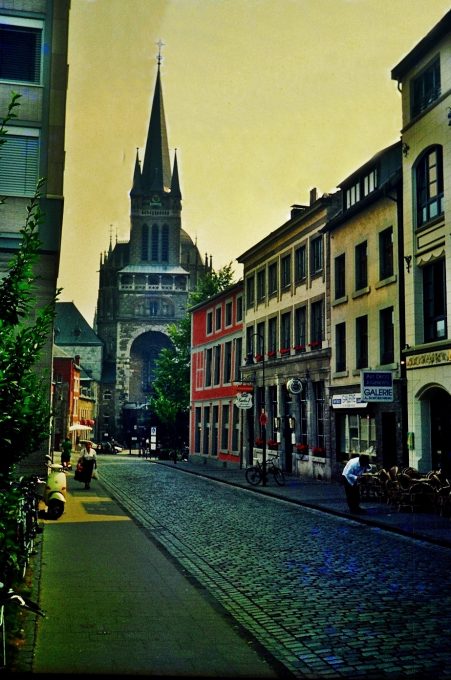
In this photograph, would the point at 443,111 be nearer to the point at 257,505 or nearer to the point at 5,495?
the point at 257,505

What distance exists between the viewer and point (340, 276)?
103ft

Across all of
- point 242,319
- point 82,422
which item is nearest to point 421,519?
point 242,319

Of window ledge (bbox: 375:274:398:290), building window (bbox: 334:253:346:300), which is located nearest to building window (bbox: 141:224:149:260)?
building window (bbox: 334:253:346:300)

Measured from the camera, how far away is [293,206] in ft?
132

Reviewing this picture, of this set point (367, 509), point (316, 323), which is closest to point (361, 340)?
point (316, 323)

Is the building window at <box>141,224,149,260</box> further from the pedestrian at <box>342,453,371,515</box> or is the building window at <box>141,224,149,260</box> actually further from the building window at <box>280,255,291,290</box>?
the pedestrian at <box>342,453,371,515</box>

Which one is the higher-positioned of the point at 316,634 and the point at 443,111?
the point at 443,111

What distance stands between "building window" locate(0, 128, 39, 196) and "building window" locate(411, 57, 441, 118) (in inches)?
451

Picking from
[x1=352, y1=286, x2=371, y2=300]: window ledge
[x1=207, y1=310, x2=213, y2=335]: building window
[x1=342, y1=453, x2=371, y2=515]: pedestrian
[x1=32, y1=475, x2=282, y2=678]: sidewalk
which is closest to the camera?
[x1=32, y1=475, x2=282, y2=678]: sidewalk

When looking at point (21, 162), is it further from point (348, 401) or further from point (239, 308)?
point (239, 308)

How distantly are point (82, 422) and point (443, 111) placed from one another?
9316cm

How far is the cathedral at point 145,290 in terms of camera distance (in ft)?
375

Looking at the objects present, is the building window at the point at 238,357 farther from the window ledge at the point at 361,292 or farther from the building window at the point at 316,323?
the window ledge at the point at 361,292

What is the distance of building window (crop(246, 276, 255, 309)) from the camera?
43.9 m
